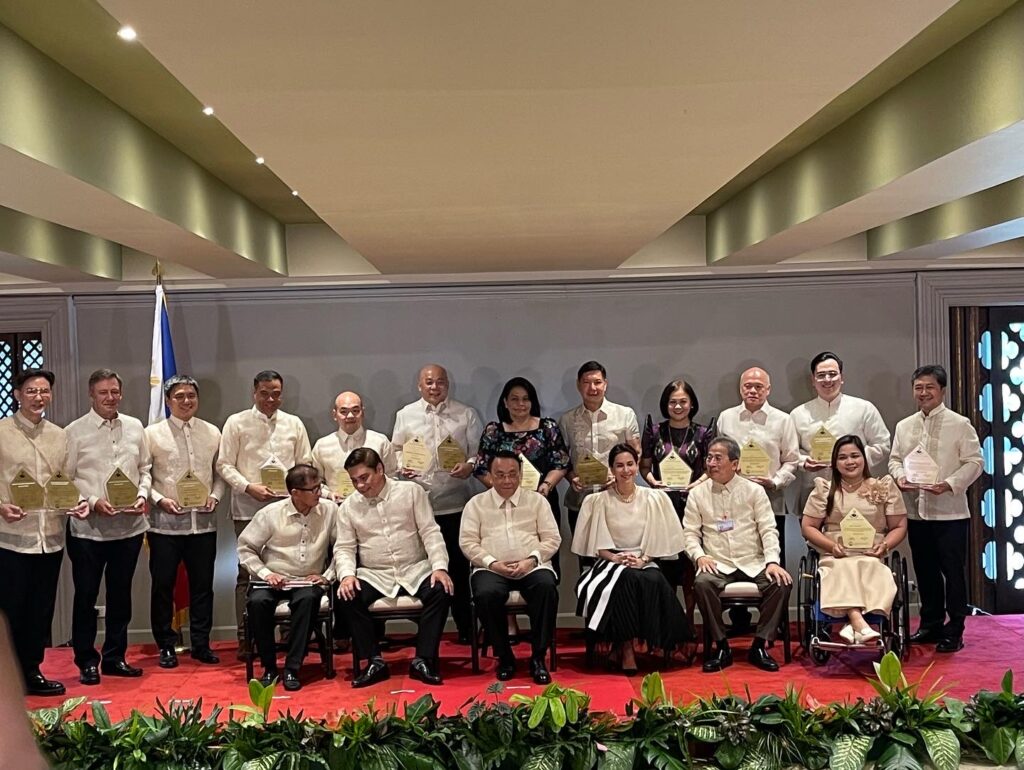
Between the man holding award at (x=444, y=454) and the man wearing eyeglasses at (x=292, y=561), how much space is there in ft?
2.36

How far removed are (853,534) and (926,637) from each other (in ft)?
3.28

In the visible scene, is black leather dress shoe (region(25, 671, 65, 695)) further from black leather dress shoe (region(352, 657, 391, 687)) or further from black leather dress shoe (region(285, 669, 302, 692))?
black leather dress shoe (region(352, 657, 391, 687))

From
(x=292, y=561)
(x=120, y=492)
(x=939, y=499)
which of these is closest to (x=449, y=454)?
(x=292, y=561)

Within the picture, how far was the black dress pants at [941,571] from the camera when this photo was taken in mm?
5855

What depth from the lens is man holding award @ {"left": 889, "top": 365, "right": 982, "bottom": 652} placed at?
5855 mm

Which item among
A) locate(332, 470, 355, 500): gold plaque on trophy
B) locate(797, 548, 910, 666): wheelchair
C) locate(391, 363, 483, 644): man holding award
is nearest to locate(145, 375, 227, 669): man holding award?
locate(332, 470, 355, 500): gold plaque on trophy

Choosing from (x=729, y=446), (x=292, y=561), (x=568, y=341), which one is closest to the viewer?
(x=292, y=561)

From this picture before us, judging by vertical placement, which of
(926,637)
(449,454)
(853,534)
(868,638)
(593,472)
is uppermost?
(449,454)

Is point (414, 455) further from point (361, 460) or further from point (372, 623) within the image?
point (372, 623)

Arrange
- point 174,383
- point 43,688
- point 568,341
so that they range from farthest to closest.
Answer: point 568,341, point 174,383, point 43,688

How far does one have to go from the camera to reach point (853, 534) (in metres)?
5.55

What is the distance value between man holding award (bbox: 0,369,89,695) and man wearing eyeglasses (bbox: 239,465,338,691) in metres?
0.92

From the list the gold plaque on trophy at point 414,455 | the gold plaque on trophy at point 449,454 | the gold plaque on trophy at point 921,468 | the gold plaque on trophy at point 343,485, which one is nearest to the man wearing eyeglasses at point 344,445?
the gold plaque on trophy at point 343,485

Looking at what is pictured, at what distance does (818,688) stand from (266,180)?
147 inches
